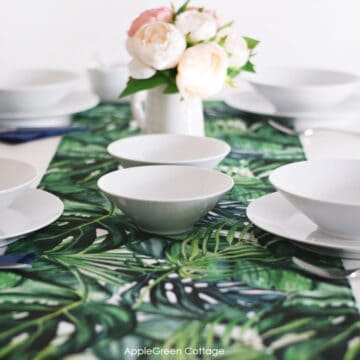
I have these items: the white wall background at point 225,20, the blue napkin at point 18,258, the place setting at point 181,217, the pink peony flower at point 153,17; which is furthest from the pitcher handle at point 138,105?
the white wall background at point 225,20

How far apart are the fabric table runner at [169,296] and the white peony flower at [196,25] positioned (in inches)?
13.2

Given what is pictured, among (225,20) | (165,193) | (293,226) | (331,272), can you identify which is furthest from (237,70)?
(225,20)

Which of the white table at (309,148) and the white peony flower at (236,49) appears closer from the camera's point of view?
the white peony flower at (236,49)

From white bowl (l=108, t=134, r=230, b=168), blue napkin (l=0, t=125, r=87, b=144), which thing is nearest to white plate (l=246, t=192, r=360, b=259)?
white bowl (l=108, t=134, r=230, b=168)

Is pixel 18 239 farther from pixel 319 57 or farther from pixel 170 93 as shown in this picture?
pixel 319 57

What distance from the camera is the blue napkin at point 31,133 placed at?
169 centimetres

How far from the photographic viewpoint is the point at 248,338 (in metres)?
0.81

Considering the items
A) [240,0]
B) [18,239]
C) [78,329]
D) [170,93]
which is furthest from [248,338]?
[240,0]

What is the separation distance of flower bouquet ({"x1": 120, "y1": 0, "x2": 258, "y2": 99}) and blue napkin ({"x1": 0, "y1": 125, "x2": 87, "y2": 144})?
11.4 inches

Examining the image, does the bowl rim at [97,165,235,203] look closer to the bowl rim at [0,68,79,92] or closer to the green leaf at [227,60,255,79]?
the green leaf at [227,60,255,79]

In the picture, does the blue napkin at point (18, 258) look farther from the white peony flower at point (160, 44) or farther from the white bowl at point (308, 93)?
the white bowl at point (308, 93)

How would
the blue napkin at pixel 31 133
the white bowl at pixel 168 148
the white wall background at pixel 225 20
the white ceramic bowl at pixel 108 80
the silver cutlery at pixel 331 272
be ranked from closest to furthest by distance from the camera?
the silver cutlery at pixel 331 272 → the white bowl at pixel 168 148 → the blue napkin at pixel 31 133 → the white ceramic bowl at pixel 108 80 → the white wall background at pixel 225 20

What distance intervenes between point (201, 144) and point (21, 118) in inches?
21.7

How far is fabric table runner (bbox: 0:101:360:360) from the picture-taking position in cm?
79
